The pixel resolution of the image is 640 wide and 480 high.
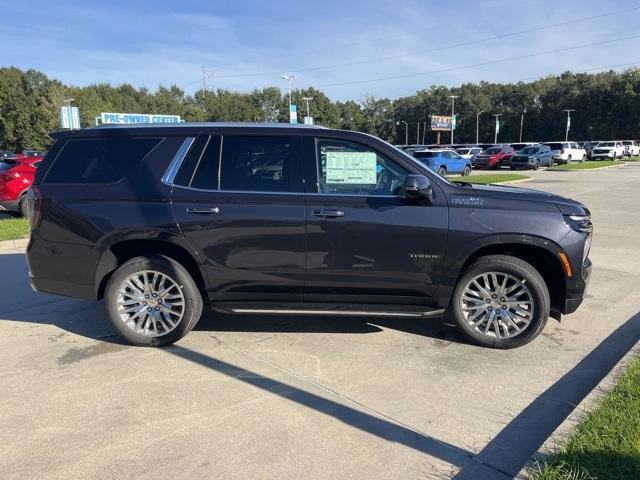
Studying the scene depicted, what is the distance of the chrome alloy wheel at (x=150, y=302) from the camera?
4.62 metres

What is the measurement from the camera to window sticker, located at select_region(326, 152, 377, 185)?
4441mm

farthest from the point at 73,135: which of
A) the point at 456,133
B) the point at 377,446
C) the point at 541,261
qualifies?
the point at 456,133

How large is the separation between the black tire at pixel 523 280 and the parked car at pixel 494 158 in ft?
114

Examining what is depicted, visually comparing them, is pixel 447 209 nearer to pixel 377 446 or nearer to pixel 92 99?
pixel 377 446

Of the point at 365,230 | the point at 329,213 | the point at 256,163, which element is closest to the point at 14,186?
the point at 256,163

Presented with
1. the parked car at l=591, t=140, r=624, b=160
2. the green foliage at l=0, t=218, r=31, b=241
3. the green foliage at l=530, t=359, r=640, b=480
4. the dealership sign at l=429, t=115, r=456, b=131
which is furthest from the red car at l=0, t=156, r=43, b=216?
the dealership sign at l=429, t=115, r=456, b=131

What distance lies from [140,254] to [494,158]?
3623cm

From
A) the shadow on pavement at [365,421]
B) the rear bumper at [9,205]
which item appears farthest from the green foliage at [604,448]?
the rear bumper at [9,205]

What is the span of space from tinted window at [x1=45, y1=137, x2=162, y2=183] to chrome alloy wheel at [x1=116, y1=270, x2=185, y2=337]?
0.95 m

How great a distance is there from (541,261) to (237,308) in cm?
272

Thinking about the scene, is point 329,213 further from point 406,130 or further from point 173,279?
point 406,130

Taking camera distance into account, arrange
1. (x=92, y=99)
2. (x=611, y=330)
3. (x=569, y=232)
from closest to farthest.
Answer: (x=569, y=232) → (x=611, y=330) → (x=92, y=99)

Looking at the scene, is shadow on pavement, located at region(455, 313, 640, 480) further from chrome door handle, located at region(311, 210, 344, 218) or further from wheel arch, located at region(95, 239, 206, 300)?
wheel arch, located at region(95, 239, 206, 300)

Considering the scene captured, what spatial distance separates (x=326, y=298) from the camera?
4.54 metres
